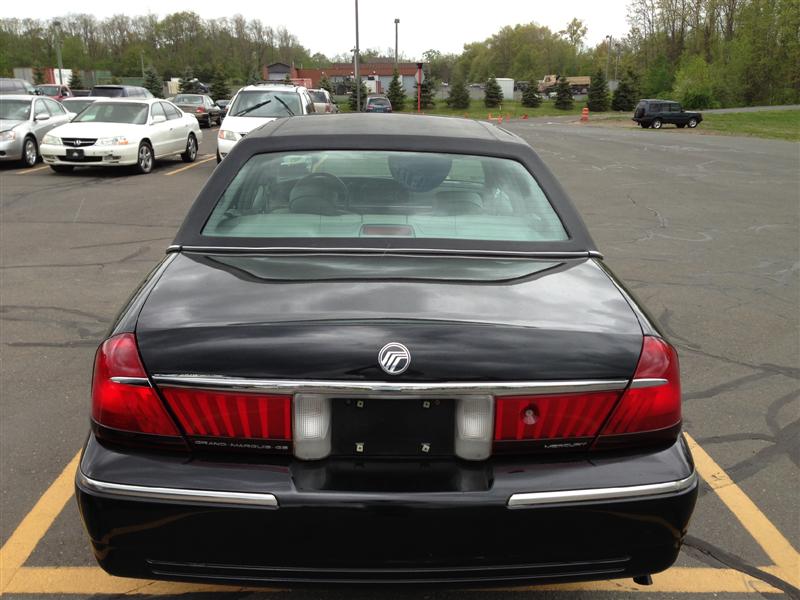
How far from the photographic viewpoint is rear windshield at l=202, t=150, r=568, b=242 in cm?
294

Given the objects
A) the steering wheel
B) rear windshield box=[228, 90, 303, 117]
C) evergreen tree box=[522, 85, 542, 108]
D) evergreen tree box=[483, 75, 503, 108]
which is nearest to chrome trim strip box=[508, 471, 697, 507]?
the steering wheel

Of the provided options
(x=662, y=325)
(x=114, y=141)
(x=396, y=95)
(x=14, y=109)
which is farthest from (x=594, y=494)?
(x=396, y=95)

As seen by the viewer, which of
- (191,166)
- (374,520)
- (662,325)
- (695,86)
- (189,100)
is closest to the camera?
(374,520)

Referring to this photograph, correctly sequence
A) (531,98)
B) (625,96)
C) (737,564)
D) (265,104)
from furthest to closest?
1. (531,98)
2. (625,96)
3. (265,104)
4. (737,564)

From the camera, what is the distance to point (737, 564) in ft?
9.34

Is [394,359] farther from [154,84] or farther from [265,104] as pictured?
[154,84]

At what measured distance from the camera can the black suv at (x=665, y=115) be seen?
40.1 m

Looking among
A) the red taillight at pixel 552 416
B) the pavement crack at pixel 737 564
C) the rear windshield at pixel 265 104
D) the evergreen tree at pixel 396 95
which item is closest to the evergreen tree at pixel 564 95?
the evergreen tree at pixel 396 95

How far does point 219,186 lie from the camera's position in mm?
3131

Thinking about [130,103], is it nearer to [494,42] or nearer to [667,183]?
[667,183]

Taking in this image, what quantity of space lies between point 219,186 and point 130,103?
1503 cm

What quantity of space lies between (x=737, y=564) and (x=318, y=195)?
2.28 meters

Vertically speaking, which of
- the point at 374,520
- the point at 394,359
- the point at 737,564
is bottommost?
the point at 737,564

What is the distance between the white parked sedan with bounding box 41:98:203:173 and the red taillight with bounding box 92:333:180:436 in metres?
14.2
